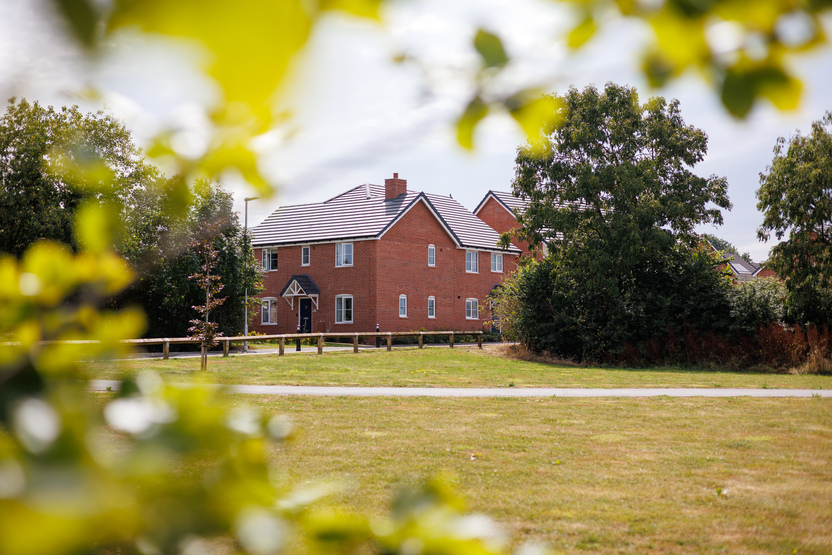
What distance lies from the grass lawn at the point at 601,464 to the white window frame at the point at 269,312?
3103 centimetres

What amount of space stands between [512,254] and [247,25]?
160ft

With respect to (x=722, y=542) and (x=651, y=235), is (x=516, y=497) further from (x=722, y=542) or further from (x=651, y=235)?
(x=651, y=235)

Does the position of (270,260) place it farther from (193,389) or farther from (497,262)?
(193,389)

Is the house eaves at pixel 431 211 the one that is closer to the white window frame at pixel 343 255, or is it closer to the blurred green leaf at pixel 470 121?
the white window frame at pixel 343 255

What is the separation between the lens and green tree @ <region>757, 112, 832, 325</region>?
82.1 ft

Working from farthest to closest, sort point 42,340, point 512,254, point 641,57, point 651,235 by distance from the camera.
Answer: point 512,254 < point 651,235 < point 641,57 < point 42,340

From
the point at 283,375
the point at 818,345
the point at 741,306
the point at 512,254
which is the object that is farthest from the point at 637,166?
the point at 512,254

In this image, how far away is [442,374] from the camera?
19891 millimetres

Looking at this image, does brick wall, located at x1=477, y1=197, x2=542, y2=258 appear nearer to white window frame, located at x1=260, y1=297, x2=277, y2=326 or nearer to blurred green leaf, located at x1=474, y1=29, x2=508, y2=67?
white window frame, located at x1=260, y1=297, x2=277, y2=326

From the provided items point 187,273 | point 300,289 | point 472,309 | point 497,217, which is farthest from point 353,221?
point 497,217

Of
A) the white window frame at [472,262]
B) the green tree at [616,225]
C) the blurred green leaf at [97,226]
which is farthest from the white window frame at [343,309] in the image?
the blurred green leaf at [97,226]

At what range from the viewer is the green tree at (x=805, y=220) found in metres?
25.0

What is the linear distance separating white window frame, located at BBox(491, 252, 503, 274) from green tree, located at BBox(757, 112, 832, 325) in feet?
74.0

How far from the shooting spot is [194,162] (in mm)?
1017
